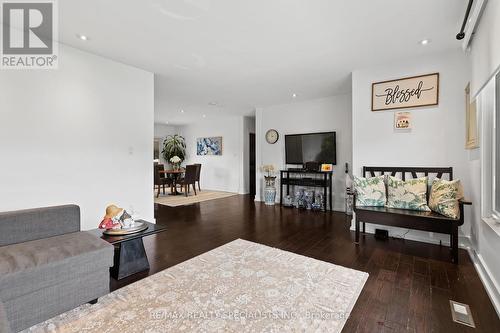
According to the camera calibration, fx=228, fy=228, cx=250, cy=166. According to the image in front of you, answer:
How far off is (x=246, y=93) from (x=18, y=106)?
3.56 meters

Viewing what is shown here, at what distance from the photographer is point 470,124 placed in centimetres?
262

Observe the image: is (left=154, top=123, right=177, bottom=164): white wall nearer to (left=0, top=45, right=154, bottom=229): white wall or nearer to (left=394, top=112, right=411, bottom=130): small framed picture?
→ (left=0, top=45, right=154, bottom=229): white wall

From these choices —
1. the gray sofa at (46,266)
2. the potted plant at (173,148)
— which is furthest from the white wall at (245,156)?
the gray sofa at (46,266)

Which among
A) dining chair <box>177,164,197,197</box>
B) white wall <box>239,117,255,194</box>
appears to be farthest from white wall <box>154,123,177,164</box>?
white wall <box>239,117,255,194</box>

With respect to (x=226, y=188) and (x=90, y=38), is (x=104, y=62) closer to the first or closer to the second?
(x=90, y=38)

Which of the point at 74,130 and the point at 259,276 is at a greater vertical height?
the point at 74,130

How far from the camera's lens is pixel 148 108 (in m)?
3.73

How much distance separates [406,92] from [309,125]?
238cm

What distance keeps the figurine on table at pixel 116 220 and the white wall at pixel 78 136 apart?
1131 mm

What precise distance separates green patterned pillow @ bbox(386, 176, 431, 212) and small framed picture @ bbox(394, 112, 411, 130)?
0.78 metres

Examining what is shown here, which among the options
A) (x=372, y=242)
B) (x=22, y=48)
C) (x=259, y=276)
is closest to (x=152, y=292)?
(x=259, y=276)

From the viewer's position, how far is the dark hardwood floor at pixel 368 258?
5.32ft

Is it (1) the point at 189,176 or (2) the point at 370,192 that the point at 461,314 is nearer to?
(2) the point at 370,192

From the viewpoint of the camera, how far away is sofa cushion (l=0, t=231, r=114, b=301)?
1400 mm
